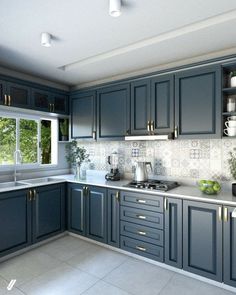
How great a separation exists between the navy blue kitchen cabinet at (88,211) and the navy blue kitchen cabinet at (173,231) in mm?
833

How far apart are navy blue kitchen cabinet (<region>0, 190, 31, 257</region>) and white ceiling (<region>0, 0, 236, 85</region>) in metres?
1.65

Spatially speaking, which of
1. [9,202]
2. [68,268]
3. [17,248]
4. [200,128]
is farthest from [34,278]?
[200,128]

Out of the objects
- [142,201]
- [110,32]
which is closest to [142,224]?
[142,201]

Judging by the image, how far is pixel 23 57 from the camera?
2.51 m

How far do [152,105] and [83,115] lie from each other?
120cm

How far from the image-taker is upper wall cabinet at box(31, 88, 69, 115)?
304cm

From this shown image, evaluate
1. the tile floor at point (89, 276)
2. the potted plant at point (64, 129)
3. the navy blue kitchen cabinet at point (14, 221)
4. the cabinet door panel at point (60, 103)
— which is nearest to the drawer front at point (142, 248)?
the tile floor at point (89, 276)

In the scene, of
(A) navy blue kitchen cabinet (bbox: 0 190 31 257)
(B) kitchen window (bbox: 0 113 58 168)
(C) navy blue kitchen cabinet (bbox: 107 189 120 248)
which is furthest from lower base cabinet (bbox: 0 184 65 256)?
(C) navy blue kitchen cabinet (bbox: 107 189 120 248)

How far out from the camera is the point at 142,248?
2.45 metres

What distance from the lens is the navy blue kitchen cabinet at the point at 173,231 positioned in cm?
220

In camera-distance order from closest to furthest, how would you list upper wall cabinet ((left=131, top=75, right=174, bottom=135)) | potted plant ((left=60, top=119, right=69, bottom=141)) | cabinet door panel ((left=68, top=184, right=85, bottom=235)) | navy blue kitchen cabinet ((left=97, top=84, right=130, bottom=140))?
upper wall cabinet ((left=131, top=75, right=174, bottom=135)), navy blue kitchen cabinet ((left=97, top=84, right=130, bottom=140)), cabinet door panel ((left=68, top=184, right=85, bottom=235)), potted plant ((left=60, top=119, right=69, bottom=141))

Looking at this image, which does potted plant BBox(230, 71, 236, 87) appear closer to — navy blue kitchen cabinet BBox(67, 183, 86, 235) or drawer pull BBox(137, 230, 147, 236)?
drawer pull BBox(137, 230, 147, 236)

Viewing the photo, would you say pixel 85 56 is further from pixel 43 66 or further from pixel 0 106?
pixel 0 106

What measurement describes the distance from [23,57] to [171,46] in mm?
1680
